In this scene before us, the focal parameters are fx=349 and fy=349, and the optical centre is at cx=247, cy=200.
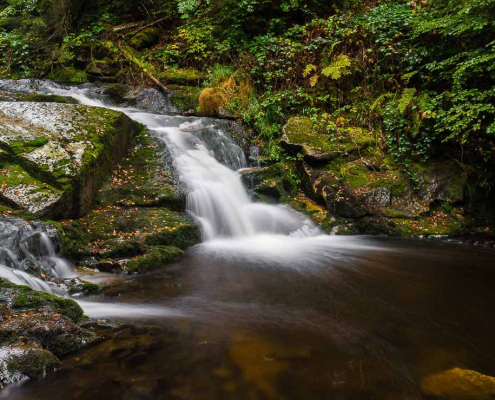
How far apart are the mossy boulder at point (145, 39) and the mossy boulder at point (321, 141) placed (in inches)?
274

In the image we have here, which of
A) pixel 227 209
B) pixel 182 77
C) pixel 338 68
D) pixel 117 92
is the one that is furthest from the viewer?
pixel 182 77

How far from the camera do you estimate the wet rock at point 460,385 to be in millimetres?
2134

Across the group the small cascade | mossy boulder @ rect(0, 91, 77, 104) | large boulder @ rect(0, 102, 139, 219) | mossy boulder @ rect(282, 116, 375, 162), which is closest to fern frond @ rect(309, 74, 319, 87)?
mossy boulder @ rect(282, 116, 375, 162)

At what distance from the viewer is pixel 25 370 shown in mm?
2275

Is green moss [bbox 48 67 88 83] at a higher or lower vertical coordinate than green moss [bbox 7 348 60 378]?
higher

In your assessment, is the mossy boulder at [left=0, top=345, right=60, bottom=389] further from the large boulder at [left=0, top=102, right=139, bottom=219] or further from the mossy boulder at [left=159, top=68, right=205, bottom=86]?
the mossy boulder at [left=159, top=68, right=205, bottom=86]

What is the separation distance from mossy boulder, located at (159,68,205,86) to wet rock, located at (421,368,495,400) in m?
9.53

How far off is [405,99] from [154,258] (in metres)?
5.90

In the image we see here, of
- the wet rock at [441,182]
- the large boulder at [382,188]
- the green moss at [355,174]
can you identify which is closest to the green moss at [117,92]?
the large boulder at [382,188]

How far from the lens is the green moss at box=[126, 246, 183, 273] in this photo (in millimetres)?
4559

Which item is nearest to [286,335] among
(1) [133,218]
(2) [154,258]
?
(2) [154,258]

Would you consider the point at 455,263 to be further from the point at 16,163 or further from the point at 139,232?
the point at 16,163

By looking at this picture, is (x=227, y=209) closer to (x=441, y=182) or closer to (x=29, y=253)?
(x=29, y=253)

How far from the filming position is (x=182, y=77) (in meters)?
10.4
